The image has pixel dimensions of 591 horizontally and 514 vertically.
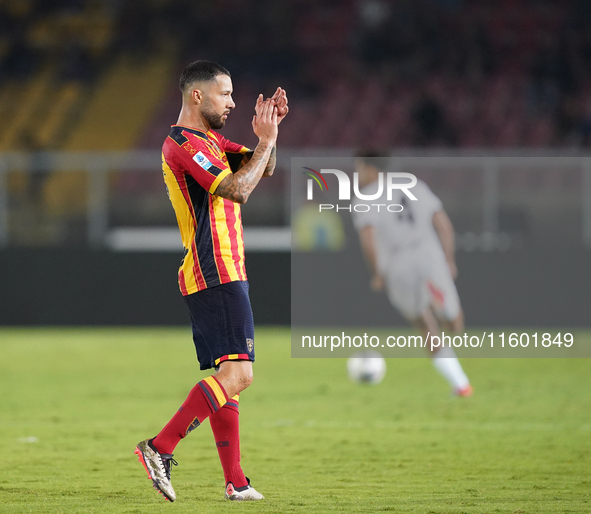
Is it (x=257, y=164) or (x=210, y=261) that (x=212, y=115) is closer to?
(x=257, y=164)

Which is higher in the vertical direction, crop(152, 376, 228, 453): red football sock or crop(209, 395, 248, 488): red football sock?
crop(152, 376, 228, 453): red football sock

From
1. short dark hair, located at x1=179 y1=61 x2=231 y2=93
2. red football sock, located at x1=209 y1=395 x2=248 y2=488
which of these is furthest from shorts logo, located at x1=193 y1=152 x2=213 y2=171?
red football sock, located at x1=209 y1=395 x2=248 y2=488

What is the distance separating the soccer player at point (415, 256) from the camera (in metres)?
8.94

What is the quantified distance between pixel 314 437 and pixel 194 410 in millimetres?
2456

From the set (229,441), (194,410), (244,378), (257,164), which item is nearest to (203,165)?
(257,164)

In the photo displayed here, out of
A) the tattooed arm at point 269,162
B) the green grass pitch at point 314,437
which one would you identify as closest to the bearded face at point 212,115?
the tattooed arm at point 269,162

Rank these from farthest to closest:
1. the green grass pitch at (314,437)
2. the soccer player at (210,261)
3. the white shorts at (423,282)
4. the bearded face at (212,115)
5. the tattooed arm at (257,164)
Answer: the white shorts at (423,282) → the green grass pitch at (314,437) → the bearded face at (212,115) → the soccer player at (210,261) → the tattooed arm at (257,164)

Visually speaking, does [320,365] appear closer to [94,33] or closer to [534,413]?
[534,413]

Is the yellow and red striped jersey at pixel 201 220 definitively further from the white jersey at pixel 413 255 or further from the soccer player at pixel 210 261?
the white jersey at pixel 413 255

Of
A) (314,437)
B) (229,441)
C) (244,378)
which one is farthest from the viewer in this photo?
(314,437)

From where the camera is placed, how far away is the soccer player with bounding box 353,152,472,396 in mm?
8938

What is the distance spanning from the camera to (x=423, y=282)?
9258 mm

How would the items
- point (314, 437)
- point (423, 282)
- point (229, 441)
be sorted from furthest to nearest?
point (423, 282)
point (314, 437)
point (229, 441)

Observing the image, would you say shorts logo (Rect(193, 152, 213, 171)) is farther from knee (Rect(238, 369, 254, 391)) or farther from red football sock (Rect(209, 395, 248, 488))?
red football sock (Rect(209, 395, 248, 488))
